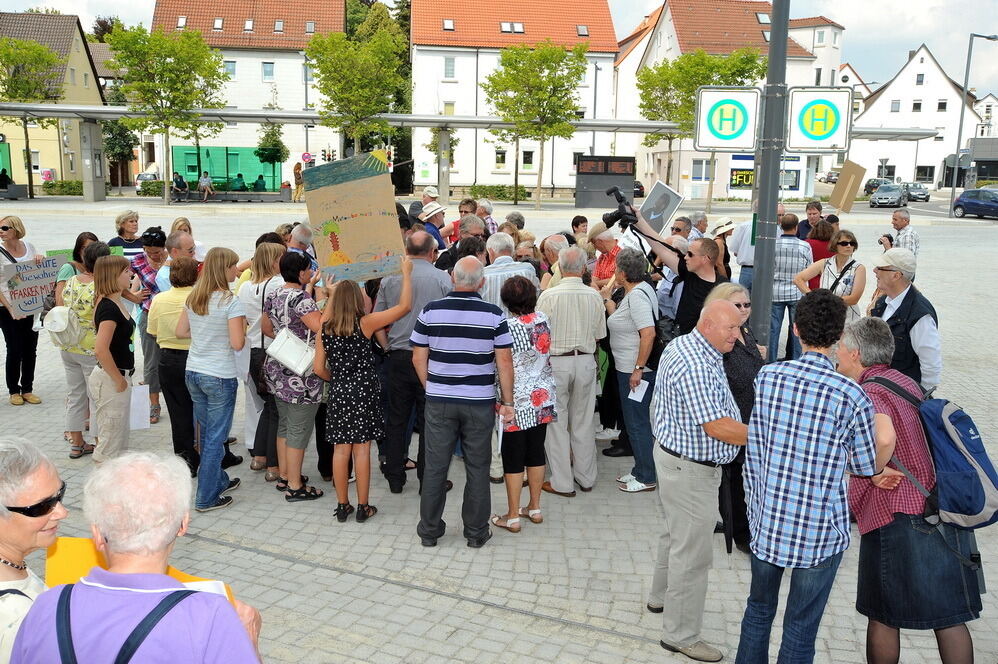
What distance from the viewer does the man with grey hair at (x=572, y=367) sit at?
6340mm

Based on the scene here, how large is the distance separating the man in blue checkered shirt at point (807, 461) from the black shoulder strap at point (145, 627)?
2.48 meters

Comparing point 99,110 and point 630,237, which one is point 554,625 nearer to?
point 630,237

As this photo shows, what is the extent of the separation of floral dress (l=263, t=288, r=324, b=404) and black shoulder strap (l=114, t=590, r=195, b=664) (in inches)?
161

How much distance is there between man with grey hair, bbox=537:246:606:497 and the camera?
20.8 feet

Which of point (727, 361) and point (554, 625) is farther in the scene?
point (727, 361)

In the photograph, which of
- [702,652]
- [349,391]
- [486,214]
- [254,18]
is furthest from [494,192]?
[702,652]

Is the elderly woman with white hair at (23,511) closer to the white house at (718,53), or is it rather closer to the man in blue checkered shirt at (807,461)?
the man in blue checkered shirt at (807,461)

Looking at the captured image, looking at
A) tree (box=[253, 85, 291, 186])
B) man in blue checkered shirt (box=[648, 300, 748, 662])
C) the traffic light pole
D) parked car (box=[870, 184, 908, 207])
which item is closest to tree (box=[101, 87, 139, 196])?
tree (box=[253, 85, 291, 186])

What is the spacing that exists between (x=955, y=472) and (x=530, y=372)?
9.60 feet

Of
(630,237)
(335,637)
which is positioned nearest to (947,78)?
(630,237)

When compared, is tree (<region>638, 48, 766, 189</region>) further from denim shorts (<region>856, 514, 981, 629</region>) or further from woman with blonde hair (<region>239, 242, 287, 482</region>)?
denim shorts (<region>856, 514, 981, 629</region>)

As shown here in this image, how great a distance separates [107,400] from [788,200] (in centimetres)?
5238

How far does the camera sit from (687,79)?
143 ft

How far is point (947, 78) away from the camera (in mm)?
75250
